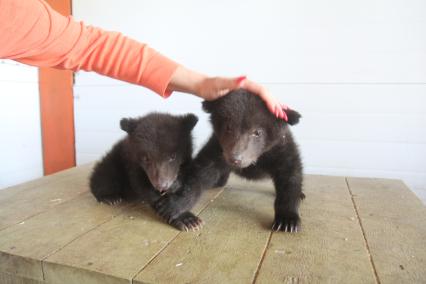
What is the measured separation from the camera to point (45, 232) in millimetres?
1864

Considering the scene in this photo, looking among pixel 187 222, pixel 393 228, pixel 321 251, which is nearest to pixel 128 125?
pixel 187 222

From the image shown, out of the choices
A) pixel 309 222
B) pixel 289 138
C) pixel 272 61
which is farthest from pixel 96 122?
pixel 309 222

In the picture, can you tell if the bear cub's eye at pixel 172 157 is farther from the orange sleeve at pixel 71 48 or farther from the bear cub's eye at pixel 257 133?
the bear cub's eye at pixel 257 133

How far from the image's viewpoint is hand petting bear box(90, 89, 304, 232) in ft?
6.47

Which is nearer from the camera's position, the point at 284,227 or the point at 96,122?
the point at 284,227

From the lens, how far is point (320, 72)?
392 centimetres

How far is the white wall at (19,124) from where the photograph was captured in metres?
4.45

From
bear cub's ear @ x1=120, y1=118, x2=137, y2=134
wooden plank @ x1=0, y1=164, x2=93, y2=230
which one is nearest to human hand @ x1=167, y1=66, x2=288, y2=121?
bear cub's ear @ x1=120, y1=118, x2=137, y2=134

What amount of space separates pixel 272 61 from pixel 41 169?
3.66m

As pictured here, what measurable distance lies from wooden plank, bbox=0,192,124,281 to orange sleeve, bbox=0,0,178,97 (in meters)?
0.88

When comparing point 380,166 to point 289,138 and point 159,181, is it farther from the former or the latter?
point 159,181

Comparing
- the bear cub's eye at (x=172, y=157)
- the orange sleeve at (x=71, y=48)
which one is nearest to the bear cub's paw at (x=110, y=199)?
the bear cub's eye at (x=172, y=157)

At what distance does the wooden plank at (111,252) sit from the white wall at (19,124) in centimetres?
326

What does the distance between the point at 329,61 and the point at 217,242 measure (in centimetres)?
289
